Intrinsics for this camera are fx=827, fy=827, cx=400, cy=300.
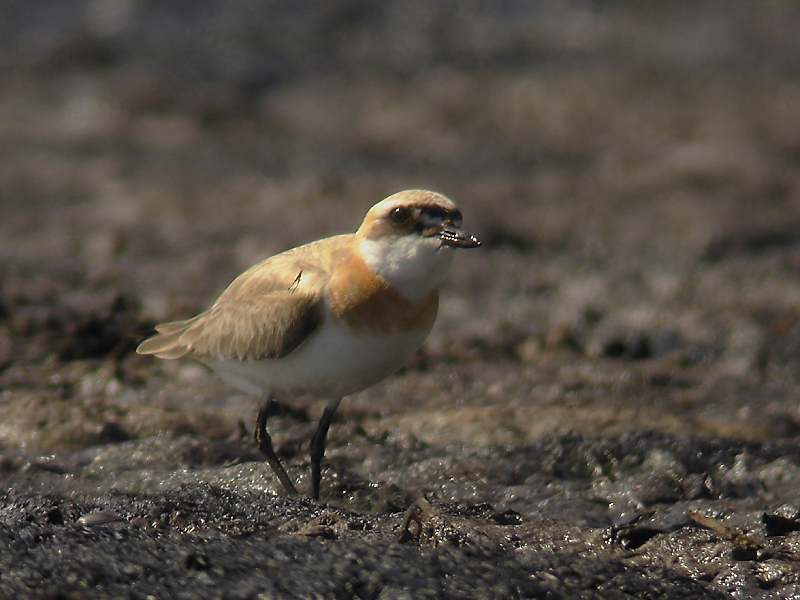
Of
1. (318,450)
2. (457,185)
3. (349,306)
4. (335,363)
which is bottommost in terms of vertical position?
(318,450)

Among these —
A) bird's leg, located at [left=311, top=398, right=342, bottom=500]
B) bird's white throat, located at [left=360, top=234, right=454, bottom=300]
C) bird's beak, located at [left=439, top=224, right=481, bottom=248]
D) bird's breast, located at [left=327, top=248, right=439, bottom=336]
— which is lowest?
bird's leg, located at [left=311, top=398, right=342, bottom=500]

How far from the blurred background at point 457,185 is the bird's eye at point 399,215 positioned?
1.82m

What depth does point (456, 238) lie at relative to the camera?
157 inches

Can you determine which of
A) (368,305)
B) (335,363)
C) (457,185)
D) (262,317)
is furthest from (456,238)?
(457,185)

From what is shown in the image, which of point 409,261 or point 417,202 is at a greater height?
point 417,202

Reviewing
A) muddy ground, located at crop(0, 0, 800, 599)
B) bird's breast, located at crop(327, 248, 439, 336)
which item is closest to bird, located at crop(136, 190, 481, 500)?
bird's breast, located at crop(327, 248, 439, 336)

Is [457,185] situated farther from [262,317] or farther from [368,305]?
[368,305]

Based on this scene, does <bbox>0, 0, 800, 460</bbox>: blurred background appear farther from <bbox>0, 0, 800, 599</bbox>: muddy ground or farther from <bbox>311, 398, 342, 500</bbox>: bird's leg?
<bbox>311, 398, 342, 500</bbox>: bird's leg

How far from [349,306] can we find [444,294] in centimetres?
464

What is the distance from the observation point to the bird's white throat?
4047mm

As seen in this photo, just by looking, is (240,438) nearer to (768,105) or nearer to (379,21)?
(768,105)

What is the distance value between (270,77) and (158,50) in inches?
84.8

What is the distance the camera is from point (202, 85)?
43.3ft

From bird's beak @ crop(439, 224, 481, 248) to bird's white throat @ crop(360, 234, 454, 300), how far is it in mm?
38
